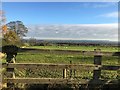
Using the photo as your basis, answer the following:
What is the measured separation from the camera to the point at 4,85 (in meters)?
9.52

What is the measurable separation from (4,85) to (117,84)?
3.42 metres

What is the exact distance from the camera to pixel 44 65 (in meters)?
9.49

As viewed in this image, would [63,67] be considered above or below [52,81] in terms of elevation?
above

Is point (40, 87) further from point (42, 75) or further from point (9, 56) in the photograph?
point (42, 75)

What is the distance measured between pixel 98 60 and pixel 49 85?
1690mm

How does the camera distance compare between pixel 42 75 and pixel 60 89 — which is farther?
pixel 42 75

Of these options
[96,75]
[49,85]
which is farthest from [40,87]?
[96,75]

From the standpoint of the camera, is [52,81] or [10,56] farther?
[10,56]

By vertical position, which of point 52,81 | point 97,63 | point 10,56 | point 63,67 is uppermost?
point 10,56

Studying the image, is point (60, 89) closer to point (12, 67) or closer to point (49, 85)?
point (49, 85)

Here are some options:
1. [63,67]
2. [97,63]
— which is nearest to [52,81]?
[63,67]

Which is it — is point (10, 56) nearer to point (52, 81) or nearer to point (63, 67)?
point (52, 81)

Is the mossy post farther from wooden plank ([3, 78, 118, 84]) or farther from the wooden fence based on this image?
wooden plank ([3, 78, 118, 84])

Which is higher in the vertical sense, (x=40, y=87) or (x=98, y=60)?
(x=98, y=60)
